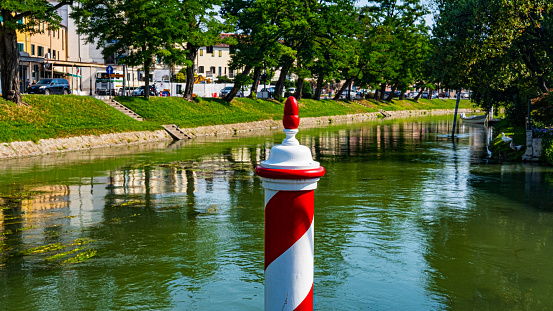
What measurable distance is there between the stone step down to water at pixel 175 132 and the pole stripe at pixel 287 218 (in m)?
35.6

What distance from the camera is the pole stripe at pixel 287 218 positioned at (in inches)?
147

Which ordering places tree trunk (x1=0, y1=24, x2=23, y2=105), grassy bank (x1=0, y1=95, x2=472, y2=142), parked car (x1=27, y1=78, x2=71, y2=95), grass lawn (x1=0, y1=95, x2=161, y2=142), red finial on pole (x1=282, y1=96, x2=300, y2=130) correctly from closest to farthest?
red finial on pole (x1=282, y1=96, x2=300, y2=130) → grass lawn (x1=0, y1=95, x2=161, y2=142) → grassy bank (x1=0, y1=95, x2=472, y2=142) → tree trunk (x1=0, y1=24, x2=23, y2=105) → parked car (x1=27, y1=78, x2=71, y2=95)

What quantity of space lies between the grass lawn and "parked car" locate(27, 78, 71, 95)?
364 inches

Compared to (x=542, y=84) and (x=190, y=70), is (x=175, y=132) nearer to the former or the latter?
(x=190, y=70)

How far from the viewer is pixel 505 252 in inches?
426

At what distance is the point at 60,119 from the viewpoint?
33781 mm

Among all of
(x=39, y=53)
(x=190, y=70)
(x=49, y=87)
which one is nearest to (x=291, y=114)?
(x=49, y=87)

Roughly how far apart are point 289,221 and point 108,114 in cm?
3649

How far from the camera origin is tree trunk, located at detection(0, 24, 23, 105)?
3247 centimetres

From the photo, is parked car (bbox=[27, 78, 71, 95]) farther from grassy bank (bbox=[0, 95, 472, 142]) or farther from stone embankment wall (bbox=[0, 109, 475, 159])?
stone embankment wall (bbox=[0, 109, 475, 159])

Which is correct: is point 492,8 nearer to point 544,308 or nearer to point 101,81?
point 544,308

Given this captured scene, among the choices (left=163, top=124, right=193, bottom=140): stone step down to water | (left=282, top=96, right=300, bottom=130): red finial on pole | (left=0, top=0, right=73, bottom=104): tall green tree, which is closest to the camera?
(left=282, top=96, right=300, bottom=130): red finial on pole

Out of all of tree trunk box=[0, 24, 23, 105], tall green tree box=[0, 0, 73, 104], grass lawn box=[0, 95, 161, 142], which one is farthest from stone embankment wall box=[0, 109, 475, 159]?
tall green tree box=[0, 0, 73, 104]

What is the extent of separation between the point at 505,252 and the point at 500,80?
1665 cm
